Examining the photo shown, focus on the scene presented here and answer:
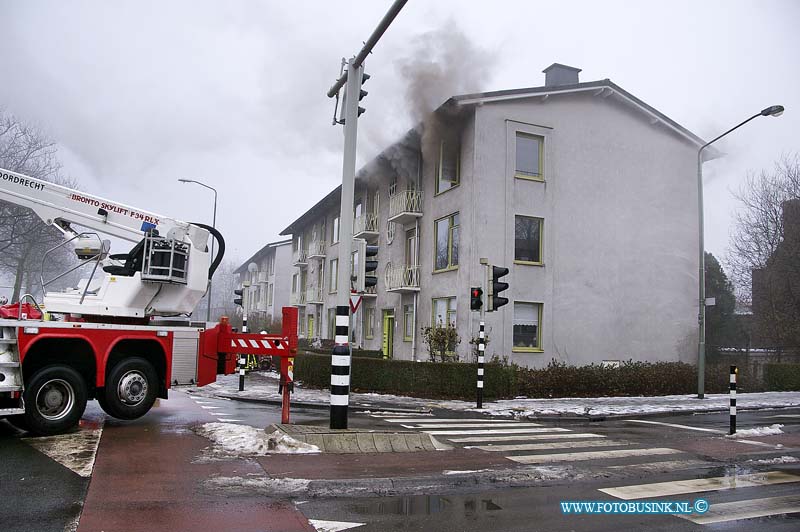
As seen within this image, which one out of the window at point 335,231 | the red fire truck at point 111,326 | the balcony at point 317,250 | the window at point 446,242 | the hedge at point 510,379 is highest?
the window at point 335,231

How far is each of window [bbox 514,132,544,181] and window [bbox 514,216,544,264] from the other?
145 centimetres

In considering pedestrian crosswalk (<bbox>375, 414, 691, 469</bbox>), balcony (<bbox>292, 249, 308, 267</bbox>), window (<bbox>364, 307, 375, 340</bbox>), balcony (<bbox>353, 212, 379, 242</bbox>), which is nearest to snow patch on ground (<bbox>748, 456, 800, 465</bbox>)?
pedestrian crosswalk (<bbox>375, 414, 691, 469</bbox>)

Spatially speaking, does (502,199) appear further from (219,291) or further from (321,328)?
(219,291)

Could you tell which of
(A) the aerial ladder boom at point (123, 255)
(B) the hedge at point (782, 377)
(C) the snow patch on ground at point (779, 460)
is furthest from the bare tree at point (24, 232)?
(B) the hedge at point (782, 377)

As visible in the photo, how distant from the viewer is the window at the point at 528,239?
67.6 ft

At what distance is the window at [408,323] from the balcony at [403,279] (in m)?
0.72

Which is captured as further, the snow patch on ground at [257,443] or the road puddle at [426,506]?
the snow patch on ground at [257,443]

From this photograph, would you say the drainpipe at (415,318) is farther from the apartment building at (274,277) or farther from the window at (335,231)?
the apartment building at (274,277)

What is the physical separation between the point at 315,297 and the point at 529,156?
19.0 meters

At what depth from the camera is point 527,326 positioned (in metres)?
20.3

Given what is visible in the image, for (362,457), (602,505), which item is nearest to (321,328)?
(362,457)

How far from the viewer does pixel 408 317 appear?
24.5m

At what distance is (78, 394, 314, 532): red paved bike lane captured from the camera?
5.18 meters

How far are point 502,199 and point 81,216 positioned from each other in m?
13.1
